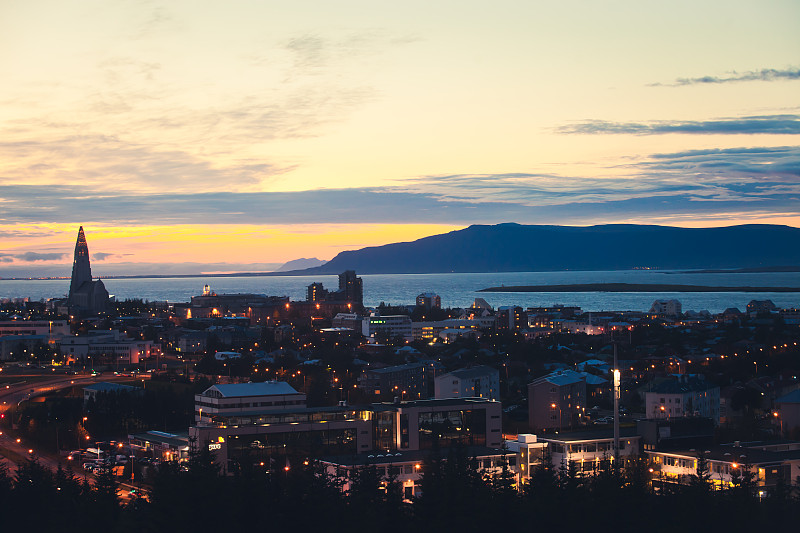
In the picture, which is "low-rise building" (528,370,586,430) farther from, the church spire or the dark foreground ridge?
the dark foreground ridge

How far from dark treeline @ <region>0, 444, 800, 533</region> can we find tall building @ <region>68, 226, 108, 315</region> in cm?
5685

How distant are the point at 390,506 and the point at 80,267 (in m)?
61.7

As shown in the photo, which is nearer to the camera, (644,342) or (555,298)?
(644,342)

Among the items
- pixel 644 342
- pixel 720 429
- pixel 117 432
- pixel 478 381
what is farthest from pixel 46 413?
pixel 644 342

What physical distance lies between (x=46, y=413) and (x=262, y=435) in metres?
7.64

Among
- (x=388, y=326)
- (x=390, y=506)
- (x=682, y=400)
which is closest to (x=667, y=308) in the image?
(x=388, y=326)

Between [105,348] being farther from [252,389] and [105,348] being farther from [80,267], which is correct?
[80,267]

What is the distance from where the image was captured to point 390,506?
13.0m

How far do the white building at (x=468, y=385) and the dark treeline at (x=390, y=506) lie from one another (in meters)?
12.3

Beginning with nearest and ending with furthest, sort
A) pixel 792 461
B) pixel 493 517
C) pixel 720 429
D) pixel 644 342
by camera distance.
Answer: pixel 493 517
pixel 792 461
pixel 720 429
pixel 644 342

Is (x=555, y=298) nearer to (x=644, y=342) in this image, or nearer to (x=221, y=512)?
(x=644, y=342)

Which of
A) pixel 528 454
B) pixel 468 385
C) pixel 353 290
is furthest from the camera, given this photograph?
pixel 353 290

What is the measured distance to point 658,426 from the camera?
17.9 m

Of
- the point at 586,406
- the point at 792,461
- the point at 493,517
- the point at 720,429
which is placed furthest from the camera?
the point at 586,406
